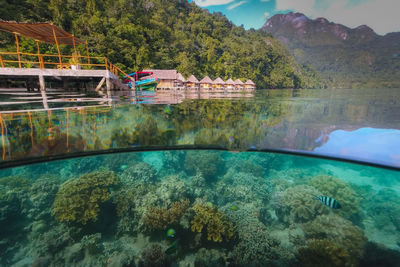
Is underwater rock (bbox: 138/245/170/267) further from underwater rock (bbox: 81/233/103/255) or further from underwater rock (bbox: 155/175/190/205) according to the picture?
underwater rock (bbox: 155/175/190/205)

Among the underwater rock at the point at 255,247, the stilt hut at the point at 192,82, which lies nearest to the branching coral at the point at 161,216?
the underwater rock at the point at 255,247

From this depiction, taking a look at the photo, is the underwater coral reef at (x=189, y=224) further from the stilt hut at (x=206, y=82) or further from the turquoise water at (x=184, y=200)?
the stilt hut at (x=206, y=82)

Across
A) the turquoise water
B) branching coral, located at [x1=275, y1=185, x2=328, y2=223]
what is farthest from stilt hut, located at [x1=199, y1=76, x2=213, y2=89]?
branching coral, located at [x1=275, y1=185, x2=328, y2=223]

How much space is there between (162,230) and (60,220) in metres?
4.10

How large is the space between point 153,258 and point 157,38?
59002 mm

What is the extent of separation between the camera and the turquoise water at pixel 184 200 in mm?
4949

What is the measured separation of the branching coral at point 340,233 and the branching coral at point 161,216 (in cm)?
505

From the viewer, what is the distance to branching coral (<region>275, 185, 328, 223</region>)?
287 inches

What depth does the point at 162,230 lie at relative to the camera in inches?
A: 267

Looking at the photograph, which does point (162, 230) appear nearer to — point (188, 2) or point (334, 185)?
point (334, 185)

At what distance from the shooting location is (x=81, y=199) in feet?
23.2

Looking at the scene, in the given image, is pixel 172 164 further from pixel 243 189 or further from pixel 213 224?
pixel 213 224

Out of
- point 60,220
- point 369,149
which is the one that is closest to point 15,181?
point 60,220

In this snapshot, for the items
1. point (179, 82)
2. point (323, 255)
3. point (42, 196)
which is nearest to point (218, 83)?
point (179, 82)
